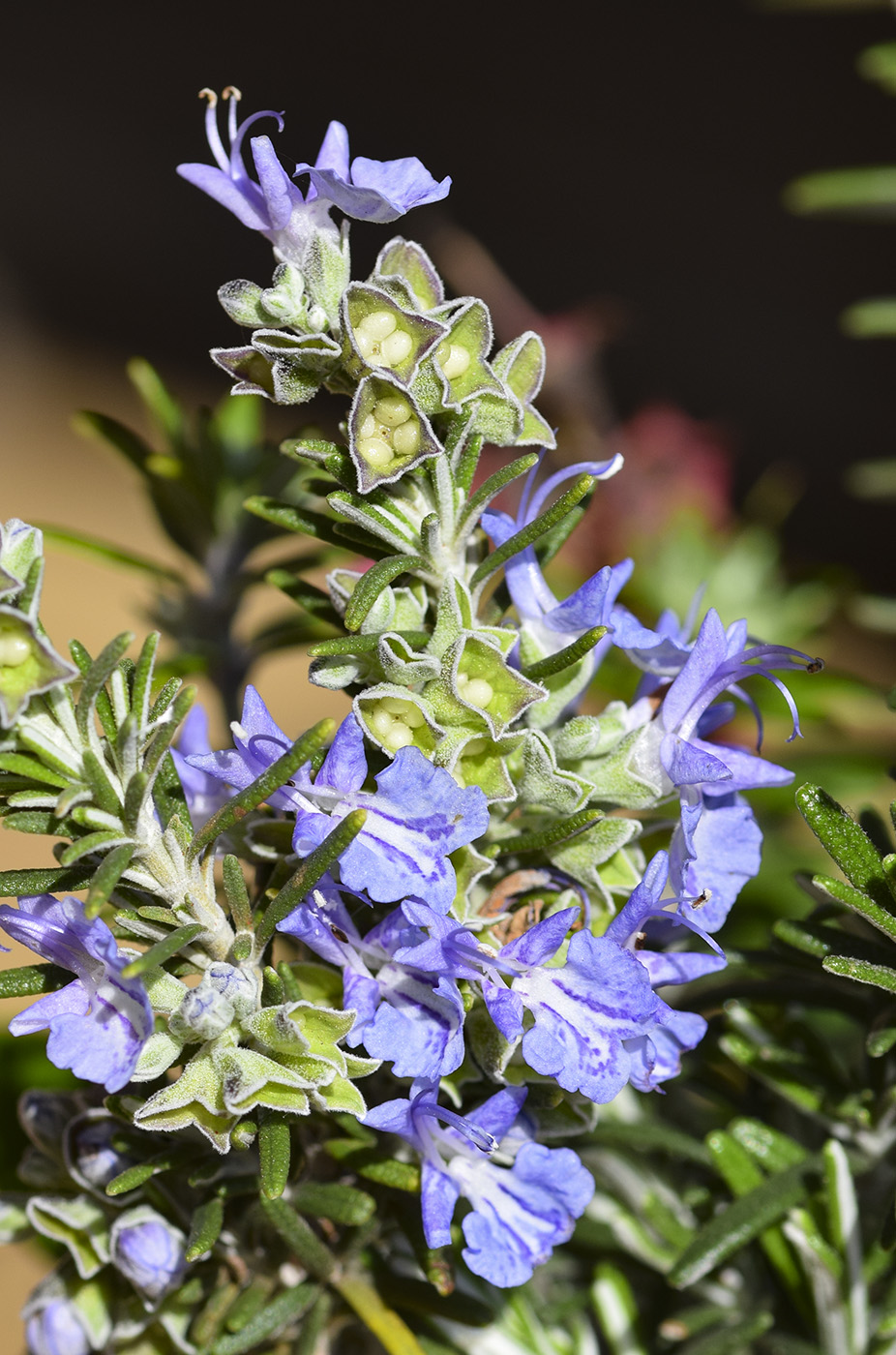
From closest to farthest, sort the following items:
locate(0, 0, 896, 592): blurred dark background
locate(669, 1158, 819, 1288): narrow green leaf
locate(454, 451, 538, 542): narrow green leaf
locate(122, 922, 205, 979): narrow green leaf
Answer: locate(122, 922, 205, 979): narrow green leaf
locate(454, 451, 538, 542): narrow green leaf
locate(669, 1158, 819, 1288): narrow green leaf
locate(0, 0, 896, 592): blurred dark background

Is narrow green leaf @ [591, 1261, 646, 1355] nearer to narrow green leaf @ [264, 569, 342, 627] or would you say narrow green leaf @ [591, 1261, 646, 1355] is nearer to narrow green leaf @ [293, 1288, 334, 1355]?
narrow green leaf @ [293, 1288, 334, 1355]

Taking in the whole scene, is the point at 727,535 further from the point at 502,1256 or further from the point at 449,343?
the point at 502,1256

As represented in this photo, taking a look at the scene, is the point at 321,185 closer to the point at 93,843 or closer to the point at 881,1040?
the point at 93,843

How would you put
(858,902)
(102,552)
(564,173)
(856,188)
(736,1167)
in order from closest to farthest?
(858,902)
(736,1167)
(102,552)
(856,188)
(564,173)

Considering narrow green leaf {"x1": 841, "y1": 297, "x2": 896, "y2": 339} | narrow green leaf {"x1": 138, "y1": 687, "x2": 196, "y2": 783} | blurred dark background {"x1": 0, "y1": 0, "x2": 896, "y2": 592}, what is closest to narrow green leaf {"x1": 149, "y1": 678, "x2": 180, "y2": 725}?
narrow green leaf {"x1": 138, "y1": 687, "x2": 196, "y2": 783}

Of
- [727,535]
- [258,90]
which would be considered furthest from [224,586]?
[258,90]

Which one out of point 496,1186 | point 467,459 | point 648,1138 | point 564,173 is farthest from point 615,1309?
point 564,173

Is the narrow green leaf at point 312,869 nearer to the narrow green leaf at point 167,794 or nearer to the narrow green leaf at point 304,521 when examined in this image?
the narrow green leaf at point 167,794
